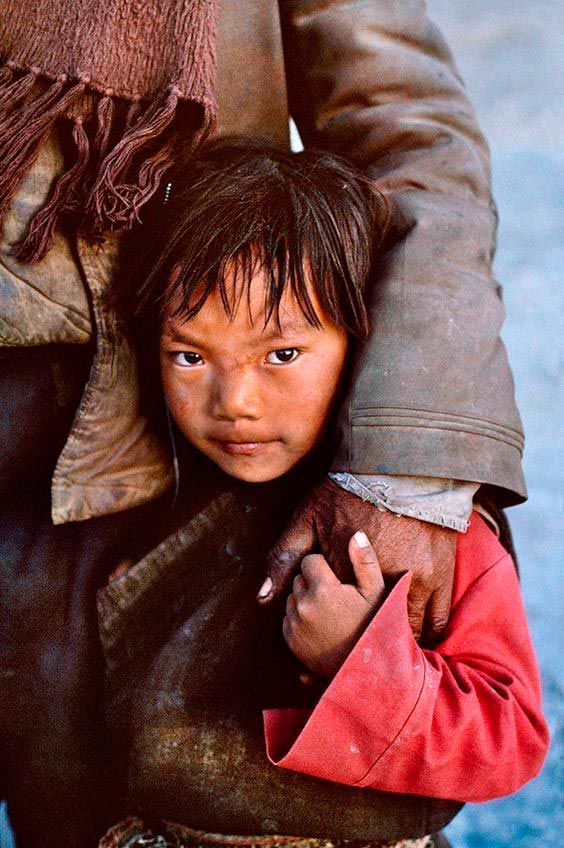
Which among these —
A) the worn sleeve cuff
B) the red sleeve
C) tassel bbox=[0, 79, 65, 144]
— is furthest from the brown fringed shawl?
the red sleeve

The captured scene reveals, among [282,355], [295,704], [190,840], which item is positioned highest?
[282,355]

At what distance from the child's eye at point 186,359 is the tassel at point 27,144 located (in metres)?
0.25

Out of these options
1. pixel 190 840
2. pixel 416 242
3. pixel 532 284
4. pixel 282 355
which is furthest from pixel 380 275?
pixel 532 284

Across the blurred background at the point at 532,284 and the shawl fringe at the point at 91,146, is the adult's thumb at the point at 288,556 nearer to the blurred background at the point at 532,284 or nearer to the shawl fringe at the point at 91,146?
the shawl fringe at the point at 91,146

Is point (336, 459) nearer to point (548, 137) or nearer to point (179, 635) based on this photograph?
point (179, 635)

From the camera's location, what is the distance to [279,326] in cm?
101

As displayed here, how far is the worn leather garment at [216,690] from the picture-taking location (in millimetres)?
995

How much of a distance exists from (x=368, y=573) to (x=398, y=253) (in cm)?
37

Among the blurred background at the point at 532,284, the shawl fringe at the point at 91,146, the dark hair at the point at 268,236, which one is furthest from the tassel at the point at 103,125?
the blurred background at the point at 532,284

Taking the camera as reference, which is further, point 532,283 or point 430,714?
point 532,283

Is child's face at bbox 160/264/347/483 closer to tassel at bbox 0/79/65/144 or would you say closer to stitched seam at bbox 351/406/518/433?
stitched seam at bbox 351/406/518/433

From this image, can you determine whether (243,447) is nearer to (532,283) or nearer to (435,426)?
(435,426)

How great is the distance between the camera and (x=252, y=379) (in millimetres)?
1024

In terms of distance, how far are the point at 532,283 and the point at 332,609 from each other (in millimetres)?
1565
